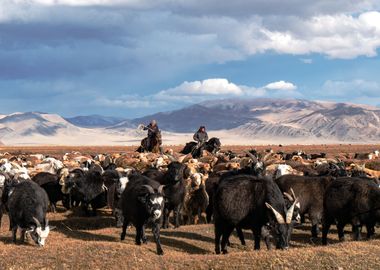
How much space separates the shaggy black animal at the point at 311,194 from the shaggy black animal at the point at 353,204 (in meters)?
1.28

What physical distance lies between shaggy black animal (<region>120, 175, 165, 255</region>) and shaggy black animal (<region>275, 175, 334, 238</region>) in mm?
4480

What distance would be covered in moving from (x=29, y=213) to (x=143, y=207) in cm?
325

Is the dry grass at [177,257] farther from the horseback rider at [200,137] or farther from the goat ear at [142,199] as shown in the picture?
the horseback rider at [200,137]

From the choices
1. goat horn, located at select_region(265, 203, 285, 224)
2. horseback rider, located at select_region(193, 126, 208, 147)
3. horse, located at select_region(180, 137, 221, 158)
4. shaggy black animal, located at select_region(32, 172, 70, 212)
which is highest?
horseback rider, located at select_region(193, 126, 208, 147)

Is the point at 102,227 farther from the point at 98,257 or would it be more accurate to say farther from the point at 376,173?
the point at 376,173

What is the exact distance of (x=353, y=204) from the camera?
15.0m

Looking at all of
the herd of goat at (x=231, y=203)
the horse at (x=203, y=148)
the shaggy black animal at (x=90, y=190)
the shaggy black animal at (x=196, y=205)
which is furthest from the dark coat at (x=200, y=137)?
the shaggy black animal at (x=196, y=205)

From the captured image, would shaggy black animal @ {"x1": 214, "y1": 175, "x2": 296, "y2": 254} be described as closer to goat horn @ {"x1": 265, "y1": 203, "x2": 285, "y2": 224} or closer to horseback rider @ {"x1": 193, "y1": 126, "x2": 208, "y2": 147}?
goat horn @ {"x1": 265, "y1": 203, "x2": 285, "y2": 224}

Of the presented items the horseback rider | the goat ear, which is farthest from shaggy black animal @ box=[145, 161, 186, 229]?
the horseback rider

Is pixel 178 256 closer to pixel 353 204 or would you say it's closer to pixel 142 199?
pixel 142 199

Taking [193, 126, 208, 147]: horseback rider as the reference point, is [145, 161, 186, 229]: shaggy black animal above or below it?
below

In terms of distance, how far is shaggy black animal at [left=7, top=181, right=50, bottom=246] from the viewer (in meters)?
14.8

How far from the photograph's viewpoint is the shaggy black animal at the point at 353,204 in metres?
14.9

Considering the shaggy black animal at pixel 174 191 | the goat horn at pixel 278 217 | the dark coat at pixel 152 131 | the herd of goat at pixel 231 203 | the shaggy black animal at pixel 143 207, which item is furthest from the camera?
the dark coat at pixel 152 131
